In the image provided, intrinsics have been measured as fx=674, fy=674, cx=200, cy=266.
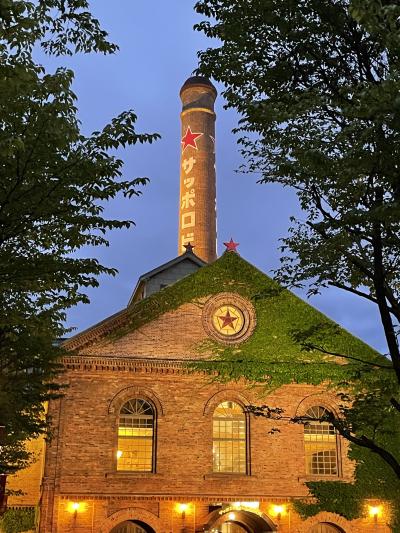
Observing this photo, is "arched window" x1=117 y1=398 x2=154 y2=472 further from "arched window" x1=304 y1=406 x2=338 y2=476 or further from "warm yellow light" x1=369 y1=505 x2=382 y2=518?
"warm yellow light" x1=369 y1=505 x2=382 y2=518

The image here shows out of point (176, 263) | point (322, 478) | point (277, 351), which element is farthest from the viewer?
point (176, 263)

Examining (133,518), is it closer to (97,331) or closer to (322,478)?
(97,331)

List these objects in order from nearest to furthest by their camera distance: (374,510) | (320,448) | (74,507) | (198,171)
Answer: (74,507), (374,510), (320,448), (198,171)

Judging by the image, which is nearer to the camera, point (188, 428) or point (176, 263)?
point (188, 428)

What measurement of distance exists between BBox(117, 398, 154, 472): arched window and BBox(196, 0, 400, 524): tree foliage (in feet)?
38.9

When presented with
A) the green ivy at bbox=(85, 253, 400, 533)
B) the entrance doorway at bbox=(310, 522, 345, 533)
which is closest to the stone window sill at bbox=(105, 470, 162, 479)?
the green ivy at bbox=(85, 253, 400, 533)

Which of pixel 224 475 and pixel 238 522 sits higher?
pixel 224 475

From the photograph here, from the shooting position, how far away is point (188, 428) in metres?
21.7

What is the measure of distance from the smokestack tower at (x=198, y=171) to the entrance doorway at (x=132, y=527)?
79.9ft

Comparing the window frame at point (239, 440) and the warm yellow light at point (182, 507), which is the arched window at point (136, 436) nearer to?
the warm yellow light at point (182, 507)

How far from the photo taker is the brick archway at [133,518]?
66.5 feet

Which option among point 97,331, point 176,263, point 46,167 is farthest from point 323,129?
point 176,263

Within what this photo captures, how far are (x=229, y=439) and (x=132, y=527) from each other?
407 cm

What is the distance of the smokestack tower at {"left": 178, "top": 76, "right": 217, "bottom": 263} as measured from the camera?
44344 millimetres
